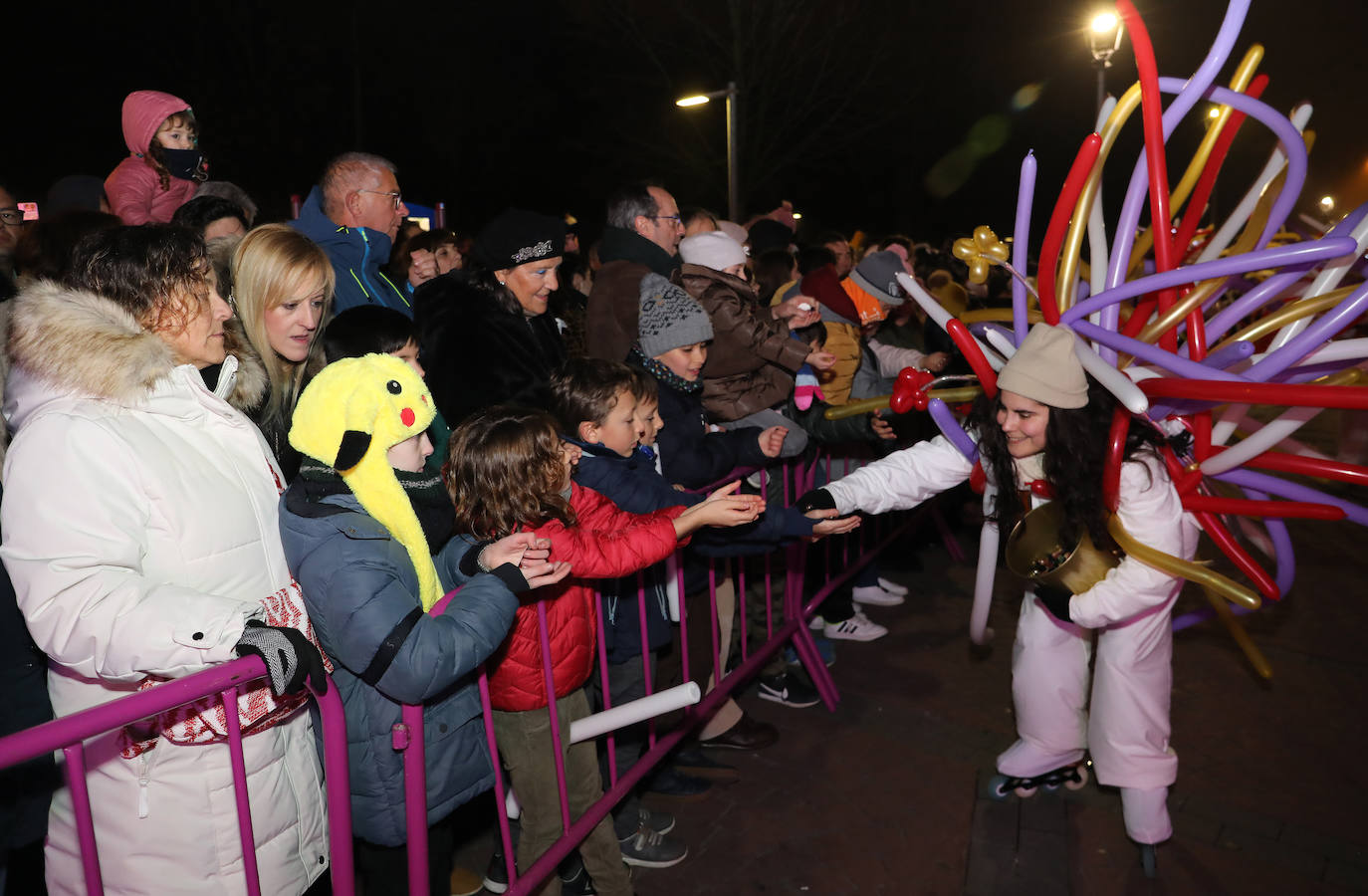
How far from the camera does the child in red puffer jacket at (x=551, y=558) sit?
7.90ft

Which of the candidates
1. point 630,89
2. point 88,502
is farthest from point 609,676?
point 630,89

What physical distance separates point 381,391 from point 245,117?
52.0ft

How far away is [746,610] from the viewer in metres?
4.38

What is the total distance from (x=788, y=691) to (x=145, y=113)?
13.1ft

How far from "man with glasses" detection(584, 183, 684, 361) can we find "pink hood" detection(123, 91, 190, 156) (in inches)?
78.3

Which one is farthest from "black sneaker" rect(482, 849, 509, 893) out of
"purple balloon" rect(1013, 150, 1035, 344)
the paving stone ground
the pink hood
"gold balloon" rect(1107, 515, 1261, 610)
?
the pink hood

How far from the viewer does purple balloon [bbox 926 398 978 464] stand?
3387 millimetres

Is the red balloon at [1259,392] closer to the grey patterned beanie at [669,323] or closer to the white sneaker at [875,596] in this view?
the grey patterned beanie at [669,323]

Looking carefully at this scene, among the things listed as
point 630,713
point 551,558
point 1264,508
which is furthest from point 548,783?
point 1264,508

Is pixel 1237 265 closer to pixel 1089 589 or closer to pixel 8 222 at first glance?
pixel 1089 589

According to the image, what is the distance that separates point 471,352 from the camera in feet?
11.0


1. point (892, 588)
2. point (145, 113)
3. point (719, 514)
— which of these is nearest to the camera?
point (719, 514)

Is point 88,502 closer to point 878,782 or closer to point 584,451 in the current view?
point 584,451

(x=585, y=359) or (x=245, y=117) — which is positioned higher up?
(x=245, y=117)
